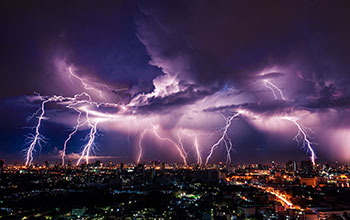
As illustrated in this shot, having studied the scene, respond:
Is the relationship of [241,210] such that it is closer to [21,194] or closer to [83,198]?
[83,198]

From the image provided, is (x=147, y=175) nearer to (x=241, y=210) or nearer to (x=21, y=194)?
(x=21, y=194)

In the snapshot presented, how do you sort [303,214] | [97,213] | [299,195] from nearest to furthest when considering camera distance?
[303,214] < [97,213] < [299,195]

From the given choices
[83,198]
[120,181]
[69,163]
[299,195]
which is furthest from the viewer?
[69,163]

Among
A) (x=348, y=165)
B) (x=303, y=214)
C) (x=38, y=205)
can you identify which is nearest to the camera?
(x=303, y=214)

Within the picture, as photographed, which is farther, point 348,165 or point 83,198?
point 348,165

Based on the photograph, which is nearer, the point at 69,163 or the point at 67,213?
the point at 67,213

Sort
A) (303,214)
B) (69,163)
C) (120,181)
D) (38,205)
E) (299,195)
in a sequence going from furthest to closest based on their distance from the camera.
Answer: (69,163)
(120,181)
(299,195)
(38,205)
(303,214)

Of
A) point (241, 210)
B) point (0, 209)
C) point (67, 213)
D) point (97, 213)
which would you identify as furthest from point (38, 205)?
point (241, 210)

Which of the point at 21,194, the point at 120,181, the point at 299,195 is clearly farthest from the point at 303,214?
the point at 120,181
